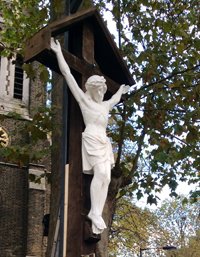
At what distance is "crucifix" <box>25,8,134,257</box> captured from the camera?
16.9 feet

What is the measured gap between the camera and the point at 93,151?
5.40m

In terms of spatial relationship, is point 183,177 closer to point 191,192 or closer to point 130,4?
point 191,192

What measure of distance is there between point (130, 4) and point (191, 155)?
3588mm

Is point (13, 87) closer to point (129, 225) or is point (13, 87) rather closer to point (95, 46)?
point (129, 225)

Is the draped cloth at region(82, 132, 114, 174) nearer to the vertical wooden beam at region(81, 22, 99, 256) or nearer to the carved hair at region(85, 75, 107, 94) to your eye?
the vertical wooden beam at region(81, 22, 99, 256)

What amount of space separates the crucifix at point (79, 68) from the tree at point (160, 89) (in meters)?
4.15

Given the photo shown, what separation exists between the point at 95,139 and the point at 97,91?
602mm

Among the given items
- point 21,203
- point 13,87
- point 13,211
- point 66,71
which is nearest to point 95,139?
point 66,71

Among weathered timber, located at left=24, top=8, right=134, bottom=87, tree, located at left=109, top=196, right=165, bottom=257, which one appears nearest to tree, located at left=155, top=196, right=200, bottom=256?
tree, located at left=109, top=196, right=165, bottom=257

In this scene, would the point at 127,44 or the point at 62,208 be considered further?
the point at 127,44

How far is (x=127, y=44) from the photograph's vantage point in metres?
12.1

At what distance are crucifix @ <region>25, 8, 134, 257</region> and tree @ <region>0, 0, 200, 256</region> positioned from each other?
415 cm

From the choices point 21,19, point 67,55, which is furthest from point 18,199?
point 67,55

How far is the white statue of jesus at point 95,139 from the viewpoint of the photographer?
5297 mm
